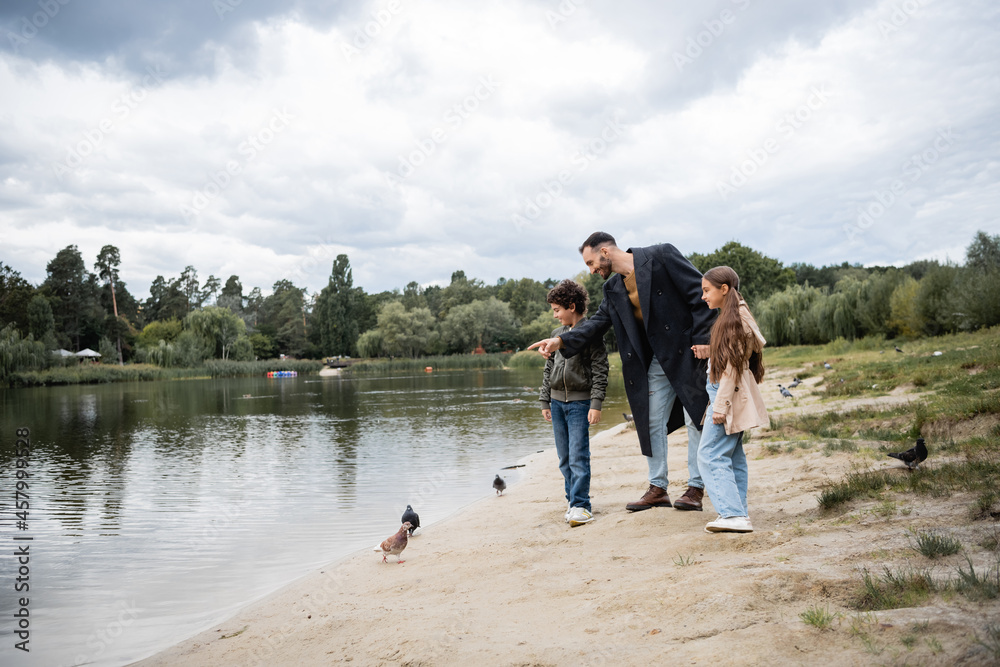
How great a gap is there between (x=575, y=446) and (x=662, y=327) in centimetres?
128

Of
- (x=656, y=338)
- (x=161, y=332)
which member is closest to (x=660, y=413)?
(x=656, y=338)

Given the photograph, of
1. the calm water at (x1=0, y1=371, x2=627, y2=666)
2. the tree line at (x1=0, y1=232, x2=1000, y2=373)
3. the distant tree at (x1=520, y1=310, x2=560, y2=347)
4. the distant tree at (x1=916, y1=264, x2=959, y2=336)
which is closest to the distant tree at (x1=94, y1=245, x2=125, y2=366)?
the tree line at (x1=0, y1=232, x2=1000, y2=373)

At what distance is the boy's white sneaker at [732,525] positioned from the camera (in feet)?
12.1

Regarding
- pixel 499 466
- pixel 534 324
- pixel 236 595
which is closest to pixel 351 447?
pixel 499 466

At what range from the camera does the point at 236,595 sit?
15.3ft

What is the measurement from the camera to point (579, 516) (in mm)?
4938

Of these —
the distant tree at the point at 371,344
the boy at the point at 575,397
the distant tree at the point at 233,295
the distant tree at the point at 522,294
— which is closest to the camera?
the boy at the point at 575,397

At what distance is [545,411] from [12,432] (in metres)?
18.1

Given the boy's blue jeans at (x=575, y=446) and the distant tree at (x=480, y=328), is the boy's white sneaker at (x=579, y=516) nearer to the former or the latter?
the boy's blue jeans at (x=575, y=446)

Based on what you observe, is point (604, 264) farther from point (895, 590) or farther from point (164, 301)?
point (164, 301)

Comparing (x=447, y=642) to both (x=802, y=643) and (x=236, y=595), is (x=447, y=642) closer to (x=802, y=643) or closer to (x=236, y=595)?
(x=802, y=643)

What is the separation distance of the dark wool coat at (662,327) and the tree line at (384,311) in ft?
62.8

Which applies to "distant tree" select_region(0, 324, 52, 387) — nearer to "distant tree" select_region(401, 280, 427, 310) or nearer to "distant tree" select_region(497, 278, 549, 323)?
"distant tree" select_region(401, 280, 427, 310)

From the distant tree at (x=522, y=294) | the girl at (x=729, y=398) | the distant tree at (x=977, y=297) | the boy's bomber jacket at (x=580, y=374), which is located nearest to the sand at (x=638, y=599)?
the girl at (x=729, y=398)
